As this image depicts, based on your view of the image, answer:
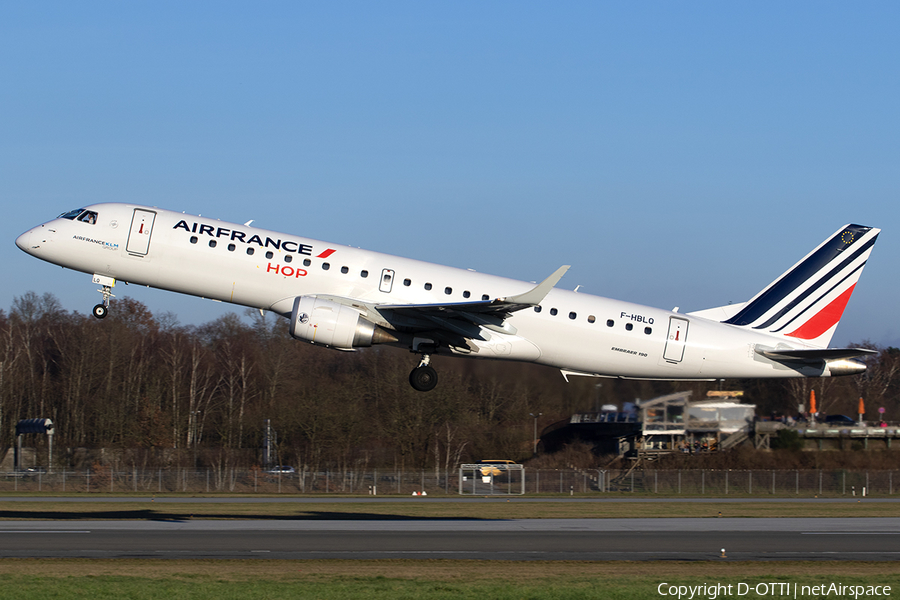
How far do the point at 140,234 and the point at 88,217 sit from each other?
2187 millimetres

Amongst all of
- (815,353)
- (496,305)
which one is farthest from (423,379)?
(815,353)

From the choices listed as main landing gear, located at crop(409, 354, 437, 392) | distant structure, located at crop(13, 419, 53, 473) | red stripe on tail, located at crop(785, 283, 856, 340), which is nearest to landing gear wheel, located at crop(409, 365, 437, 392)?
main landing gear, located at crop(409, 354, 437, 392)

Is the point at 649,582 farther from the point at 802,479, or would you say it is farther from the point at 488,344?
the point at 802,479

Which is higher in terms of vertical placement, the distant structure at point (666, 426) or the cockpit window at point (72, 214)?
the cockpit window at point (72, 214)

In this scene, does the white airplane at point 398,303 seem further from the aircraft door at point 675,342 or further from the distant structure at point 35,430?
the distant structure at point 35,430

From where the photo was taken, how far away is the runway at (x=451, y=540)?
2517 centimetres

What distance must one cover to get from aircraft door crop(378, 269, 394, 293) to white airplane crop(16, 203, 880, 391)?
0.11ft

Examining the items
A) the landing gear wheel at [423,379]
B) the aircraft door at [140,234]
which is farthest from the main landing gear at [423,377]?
the aircraft door at [140,234]

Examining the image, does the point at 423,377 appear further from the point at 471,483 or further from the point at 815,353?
the point at 471,483

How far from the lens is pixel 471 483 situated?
172 ft

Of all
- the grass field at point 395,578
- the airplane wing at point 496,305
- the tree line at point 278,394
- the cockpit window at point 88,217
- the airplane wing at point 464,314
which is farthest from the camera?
the tree line at point 278,394

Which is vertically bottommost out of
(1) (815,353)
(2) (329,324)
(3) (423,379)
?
(3) (423,379)

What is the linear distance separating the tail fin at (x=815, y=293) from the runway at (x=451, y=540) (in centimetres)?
756

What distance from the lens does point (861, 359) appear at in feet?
109
